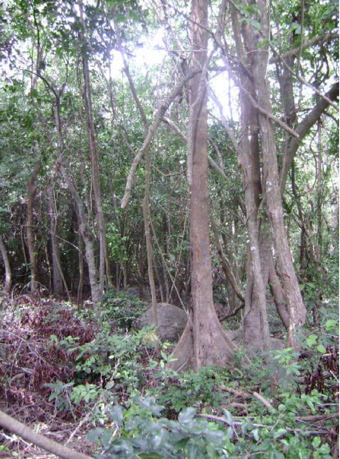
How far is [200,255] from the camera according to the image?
4.74 m

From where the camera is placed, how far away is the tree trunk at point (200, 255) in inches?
179

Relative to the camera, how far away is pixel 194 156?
493 centimetres

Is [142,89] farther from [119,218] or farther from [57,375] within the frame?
[57,375]

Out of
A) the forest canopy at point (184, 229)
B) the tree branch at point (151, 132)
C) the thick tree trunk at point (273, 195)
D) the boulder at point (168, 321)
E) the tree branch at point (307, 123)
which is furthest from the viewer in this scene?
the boulder at point (168, 321)

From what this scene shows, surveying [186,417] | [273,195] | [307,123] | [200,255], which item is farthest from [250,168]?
[186,417]

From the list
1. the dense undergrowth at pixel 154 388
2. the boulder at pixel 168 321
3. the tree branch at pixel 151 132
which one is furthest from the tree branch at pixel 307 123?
the boulder at pixel 168 321

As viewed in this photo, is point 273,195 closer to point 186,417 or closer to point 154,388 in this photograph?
point 154,388

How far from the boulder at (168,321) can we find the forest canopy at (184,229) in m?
0.03

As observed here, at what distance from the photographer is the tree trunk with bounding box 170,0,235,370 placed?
14.9ft

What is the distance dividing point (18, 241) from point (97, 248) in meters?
2.46

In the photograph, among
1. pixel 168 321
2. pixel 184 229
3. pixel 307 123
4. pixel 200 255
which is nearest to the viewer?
pixel 200 255

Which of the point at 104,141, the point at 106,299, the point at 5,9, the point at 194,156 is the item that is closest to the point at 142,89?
the point at 104,141

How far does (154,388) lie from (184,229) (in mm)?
2368

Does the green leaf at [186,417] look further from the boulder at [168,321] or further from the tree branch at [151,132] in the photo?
the boulder at [168,321]
